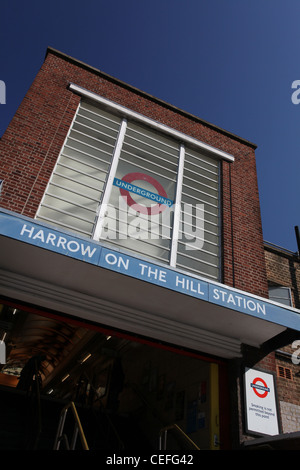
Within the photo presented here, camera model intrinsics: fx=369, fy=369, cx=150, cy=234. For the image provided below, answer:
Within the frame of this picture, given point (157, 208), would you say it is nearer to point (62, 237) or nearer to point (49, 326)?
point (62, 237)

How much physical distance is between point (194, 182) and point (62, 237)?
17.1 ft

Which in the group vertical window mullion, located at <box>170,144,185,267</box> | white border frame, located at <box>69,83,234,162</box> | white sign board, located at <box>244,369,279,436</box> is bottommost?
white sign board, located at <box>244,369,279,436</box>

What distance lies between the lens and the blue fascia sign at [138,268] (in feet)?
19.6

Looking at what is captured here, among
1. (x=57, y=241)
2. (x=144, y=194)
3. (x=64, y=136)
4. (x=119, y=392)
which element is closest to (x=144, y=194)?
(x=144, y=194)

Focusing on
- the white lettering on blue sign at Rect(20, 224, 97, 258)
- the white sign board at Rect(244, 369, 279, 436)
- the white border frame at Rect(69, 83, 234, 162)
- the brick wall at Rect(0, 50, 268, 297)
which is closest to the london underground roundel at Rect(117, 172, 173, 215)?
the brick wall at Rect(0, 50, 268, 297)

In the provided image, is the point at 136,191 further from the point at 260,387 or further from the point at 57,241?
the point at 260,387

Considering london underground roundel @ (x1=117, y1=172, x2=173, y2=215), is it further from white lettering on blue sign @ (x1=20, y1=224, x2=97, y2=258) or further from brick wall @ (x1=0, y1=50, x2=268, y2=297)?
white lettering on blue sign @ (x1=20, y1=224, x2=97, y2=258)

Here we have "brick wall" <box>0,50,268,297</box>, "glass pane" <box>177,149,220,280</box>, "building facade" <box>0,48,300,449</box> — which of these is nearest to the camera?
"building facade" <box>0,48,300,449</box>

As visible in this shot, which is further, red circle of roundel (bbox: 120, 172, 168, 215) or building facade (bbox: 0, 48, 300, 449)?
red circle of roundel (bbox: 120, 172, 168, 215)

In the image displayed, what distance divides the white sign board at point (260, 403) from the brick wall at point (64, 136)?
2.07 m

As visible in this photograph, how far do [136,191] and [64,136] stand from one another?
2.25m

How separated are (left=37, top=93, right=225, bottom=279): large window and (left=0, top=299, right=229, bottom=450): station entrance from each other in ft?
7.12

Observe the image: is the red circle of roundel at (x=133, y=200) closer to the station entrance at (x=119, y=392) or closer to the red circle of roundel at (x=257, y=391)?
the station entrance at (x=119, y=392)

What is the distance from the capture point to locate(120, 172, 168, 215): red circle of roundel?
907 centimetres
